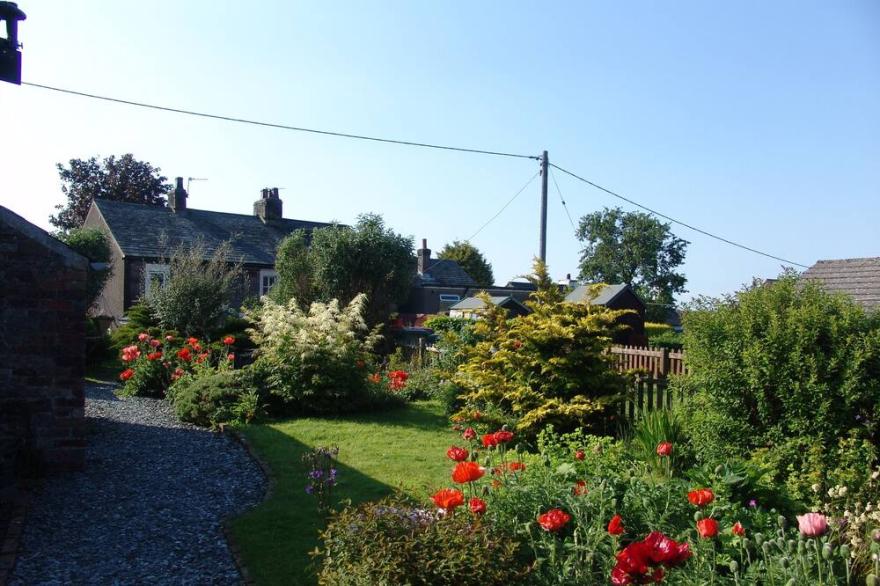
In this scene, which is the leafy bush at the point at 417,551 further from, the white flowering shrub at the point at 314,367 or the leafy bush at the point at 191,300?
the leafy bush at the point at 191,300

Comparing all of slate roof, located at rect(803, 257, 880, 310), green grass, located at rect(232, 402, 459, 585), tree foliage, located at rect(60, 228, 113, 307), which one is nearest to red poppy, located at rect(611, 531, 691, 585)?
green grass, located at rect(232, 402, 459, 585)

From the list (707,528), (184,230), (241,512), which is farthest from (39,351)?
(184,230)

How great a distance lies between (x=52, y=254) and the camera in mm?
7195

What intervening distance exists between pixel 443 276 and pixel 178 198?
15.5 meters

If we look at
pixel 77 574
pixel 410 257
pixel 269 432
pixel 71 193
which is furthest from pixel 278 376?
pixel 71 193

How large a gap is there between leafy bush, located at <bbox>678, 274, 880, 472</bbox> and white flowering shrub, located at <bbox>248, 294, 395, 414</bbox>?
6.76 metres

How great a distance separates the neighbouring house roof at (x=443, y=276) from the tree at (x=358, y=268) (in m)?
15.4

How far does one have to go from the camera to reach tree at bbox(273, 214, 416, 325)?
2130 centimetres

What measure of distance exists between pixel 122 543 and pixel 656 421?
15.5 feet

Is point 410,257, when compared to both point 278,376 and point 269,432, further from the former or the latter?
point 269,432

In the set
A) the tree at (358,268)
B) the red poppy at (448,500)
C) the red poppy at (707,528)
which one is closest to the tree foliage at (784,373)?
the red poppy at (707,528)

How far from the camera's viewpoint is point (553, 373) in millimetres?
8555

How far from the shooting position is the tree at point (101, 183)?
138 feet

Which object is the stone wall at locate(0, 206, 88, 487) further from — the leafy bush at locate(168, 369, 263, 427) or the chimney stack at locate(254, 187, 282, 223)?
the chimney stack at locate(254, 187, 282, 223)
